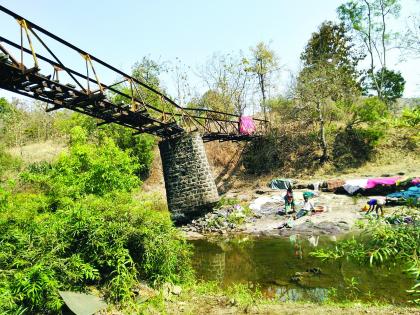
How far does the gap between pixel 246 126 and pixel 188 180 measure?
9399 millimetres

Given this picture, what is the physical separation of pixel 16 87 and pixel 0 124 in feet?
118

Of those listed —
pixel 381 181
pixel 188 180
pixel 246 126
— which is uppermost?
pixel 246 126

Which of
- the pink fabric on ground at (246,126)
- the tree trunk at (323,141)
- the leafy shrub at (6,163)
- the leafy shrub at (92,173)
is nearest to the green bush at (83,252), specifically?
the leafy shrub at (92,173)

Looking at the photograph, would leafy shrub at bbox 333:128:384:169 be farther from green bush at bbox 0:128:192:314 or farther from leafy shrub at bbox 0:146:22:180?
leafy shrub at bbox 0:146:22:180

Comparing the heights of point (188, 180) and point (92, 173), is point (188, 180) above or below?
below

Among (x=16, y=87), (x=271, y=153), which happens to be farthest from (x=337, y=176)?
(x=16, y=87)

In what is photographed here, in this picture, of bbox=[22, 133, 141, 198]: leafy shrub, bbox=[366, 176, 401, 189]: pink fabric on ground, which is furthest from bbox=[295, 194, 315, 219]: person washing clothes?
bbox=[22, 133, 141, 198]: leafy shrub

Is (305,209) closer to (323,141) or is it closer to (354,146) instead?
(323,141)

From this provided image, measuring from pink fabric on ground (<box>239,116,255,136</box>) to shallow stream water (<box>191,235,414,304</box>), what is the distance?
40.6ft

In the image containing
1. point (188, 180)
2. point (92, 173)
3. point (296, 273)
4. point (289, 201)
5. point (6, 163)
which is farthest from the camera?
point (6, 163)

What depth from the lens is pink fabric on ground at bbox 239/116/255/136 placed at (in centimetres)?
2316

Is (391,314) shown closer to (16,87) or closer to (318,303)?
(318,303)

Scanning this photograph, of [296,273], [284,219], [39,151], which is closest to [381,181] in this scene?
[284,219]

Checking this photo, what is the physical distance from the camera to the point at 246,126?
23.8 metres
